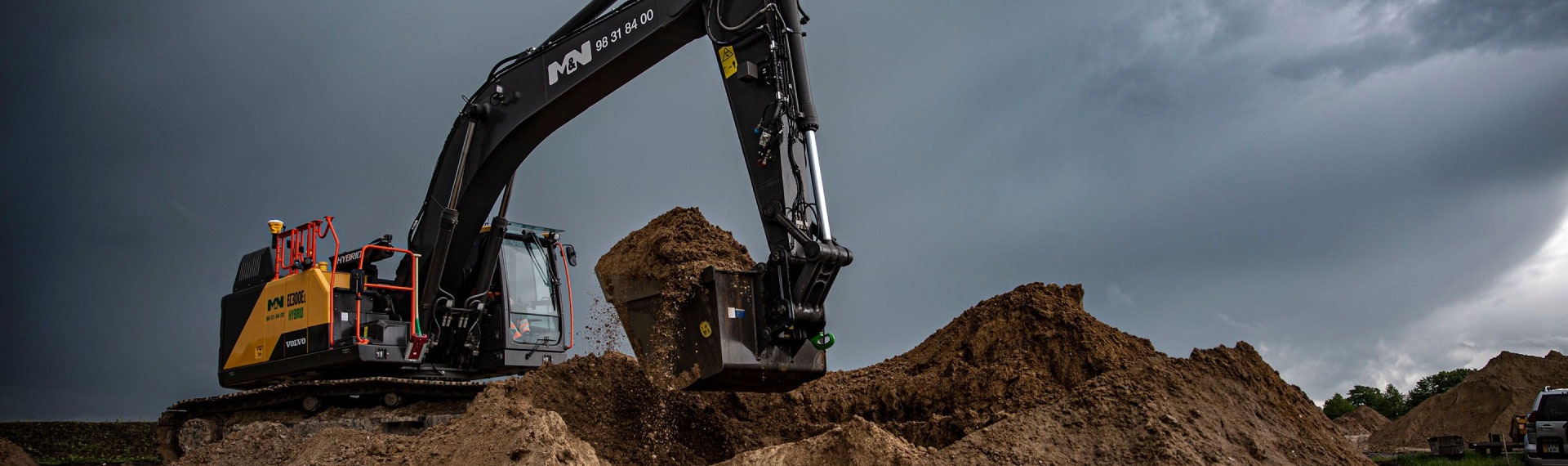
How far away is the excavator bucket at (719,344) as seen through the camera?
6031 millimetres

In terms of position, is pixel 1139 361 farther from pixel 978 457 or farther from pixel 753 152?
pixel 753 152

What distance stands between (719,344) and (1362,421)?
19.8 metres

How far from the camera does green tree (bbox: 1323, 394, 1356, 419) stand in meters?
23.3

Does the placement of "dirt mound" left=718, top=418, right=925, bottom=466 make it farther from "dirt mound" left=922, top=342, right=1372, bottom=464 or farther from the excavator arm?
the excavator arm

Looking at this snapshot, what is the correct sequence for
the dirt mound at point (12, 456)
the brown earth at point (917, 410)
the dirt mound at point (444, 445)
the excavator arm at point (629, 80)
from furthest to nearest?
the dirt mound at point (12, 456) → the dirt mound at point (444, 445) → the excavator arm at point (629, 80) → the brown earth at point (917, 410)

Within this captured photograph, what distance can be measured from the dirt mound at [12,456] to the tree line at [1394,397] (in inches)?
975

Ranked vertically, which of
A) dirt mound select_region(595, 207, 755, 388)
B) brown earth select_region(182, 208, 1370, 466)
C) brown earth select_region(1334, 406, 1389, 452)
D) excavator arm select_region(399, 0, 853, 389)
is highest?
excavator arm select_region(399, 0, 853, 389)

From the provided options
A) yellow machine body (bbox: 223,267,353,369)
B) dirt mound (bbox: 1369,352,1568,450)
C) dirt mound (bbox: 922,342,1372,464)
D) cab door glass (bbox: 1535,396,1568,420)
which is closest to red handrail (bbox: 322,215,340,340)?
yellow machine body (bbox: 223,267,353,369)

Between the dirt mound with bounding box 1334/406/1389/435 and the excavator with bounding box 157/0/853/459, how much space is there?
17.8 meters

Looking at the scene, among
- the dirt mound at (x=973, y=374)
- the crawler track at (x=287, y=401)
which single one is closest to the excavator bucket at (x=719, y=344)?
the dirt mound at (x=973, y=374)

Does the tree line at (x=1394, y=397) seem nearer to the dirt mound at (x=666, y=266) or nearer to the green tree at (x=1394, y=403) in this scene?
the green tree at (x=1394, y=403)

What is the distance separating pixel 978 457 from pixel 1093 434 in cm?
80

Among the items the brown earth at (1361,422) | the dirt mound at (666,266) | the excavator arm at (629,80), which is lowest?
the brown earth at (1361,422)

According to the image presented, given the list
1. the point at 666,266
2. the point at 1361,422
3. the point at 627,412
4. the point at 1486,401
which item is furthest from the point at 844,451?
the point at 1361,422
